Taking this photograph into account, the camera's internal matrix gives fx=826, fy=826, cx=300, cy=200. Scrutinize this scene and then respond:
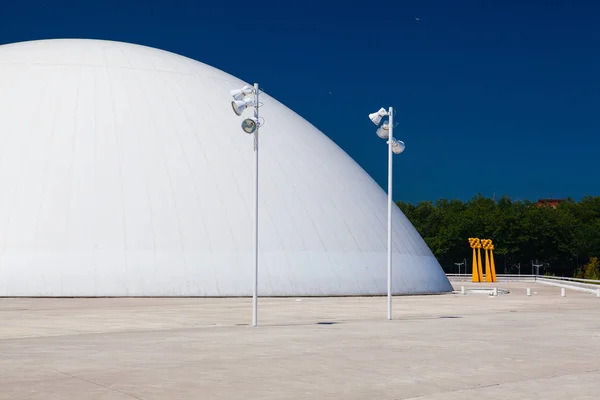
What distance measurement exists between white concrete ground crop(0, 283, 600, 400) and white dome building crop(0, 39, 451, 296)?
970 cm

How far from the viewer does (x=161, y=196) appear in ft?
124

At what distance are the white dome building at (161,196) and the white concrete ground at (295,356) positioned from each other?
31.8ft

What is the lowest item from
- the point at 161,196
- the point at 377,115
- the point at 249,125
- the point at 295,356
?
the point at 295,356


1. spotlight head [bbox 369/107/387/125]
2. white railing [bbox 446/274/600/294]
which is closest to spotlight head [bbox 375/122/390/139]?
spotlight head [bbox 369/107/387/125]

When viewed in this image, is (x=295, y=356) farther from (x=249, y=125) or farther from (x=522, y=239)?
(x=522, y=239)

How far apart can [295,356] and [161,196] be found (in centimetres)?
2438

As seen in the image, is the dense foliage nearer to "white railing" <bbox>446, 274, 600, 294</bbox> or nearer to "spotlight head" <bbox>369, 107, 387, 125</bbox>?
"white railing" <bbox>446, 274, 600, 294</bbox>

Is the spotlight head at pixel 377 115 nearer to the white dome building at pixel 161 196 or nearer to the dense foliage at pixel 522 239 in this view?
the white dome building at pixel 161 196

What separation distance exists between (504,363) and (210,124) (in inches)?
1176

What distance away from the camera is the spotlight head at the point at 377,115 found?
2470 centimetres

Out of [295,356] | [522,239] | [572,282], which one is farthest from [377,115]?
[522,239]

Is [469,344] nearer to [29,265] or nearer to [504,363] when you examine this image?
[504,363]

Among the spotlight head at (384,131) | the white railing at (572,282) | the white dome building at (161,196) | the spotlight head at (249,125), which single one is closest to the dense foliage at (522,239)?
the white railing at (572,282)

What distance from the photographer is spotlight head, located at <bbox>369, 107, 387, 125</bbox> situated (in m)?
24.7
